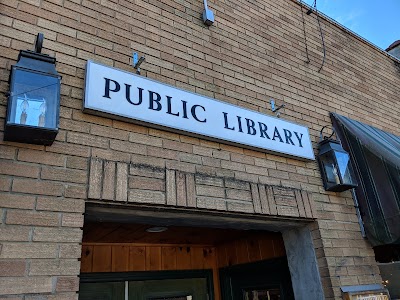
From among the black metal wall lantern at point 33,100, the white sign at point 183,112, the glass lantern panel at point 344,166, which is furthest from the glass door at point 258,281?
the black metal wall lantern at point 33,100

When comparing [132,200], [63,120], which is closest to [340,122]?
[132,200]

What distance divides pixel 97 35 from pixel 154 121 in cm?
71

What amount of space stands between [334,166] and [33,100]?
248 centimetres

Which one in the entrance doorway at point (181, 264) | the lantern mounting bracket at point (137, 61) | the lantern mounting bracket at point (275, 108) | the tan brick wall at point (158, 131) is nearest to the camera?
the tan brick wall at point (158, 131)

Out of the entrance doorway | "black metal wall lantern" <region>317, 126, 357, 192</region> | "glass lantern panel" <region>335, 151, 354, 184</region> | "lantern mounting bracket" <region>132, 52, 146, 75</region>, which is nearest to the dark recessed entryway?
the entrance doorway

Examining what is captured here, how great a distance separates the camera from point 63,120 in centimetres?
196

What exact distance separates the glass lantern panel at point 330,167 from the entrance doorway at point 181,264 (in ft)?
2.34

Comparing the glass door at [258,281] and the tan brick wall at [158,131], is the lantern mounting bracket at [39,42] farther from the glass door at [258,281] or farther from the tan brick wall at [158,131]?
the glass door at [258,281]

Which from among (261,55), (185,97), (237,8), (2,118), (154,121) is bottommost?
(2,118)

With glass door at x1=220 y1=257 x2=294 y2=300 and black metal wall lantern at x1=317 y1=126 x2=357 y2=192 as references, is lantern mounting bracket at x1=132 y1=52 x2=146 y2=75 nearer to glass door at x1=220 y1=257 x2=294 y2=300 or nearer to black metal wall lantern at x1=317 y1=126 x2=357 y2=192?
black metal wall lantern at x1=317 y1=126 x2=357 y2=192

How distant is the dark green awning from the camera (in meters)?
3.01

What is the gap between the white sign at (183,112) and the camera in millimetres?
2131

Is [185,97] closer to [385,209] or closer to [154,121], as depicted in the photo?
[154,121]

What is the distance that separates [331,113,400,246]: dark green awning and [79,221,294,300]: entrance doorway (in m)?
0.83
